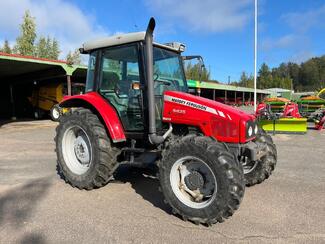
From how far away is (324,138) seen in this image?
10.8 m

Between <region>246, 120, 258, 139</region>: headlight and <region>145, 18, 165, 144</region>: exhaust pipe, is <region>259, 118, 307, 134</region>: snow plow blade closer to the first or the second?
<region>246, 120, 258, 139</region>: headlight

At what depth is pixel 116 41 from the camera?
15.4ft

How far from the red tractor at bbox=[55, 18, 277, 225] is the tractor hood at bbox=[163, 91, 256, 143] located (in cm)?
1

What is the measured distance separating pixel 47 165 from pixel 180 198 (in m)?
3.91

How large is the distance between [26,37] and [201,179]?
37.6 metres

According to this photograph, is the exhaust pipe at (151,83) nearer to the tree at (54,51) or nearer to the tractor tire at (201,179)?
the tractor tire at (201,179)

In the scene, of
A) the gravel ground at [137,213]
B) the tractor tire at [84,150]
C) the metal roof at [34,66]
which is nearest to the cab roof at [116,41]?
the tractor tire at [84,150]

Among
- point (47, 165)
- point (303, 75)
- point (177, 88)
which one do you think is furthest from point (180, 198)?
point (303, 75)

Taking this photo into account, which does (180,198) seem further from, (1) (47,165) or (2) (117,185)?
(1) (47,165)

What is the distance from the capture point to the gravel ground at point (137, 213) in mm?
3426

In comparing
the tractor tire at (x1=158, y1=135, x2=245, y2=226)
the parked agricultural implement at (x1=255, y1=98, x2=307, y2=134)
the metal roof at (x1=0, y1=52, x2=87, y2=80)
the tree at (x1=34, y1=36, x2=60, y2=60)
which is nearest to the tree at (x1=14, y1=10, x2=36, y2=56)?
the tree at (x1=34, y1=36, x2=60, y2=60)

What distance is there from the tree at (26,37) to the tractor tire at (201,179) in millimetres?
36622

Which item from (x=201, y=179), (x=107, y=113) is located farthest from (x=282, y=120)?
(x=201, y=179)

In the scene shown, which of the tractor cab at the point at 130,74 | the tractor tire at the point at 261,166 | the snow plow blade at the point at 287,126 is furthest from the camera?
the snow plow blade at the point at 287,126
